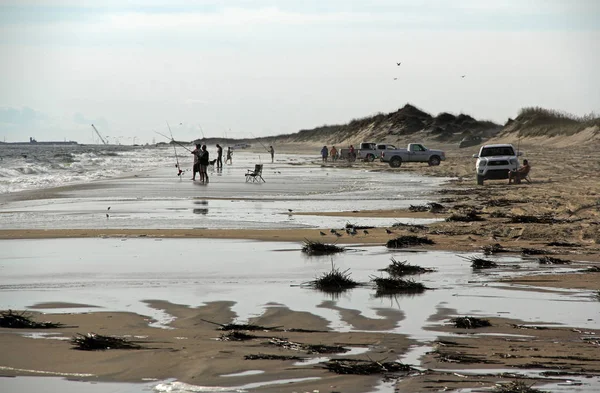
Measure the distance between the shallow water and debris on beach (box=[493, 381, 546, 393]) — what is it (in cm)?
113

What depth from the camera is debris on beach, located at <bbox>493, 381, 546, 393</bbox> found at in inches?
232

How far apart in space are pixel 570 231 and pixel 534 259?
362cm

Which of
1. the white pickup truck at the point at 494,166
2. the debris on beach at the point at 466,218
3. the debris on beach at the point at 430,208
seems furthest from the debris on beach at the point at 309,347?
the white pickup truck at the point at 494,166

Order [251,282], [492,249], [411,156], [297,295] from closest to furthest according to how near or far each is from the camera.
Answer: [297,295] → [251,282] → [492,249] → [411,156]

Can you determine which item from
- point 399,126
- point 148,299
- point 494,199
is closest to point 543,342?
point 148,299

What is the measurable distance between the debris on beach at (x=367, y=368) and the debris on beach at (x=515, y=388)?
842mm

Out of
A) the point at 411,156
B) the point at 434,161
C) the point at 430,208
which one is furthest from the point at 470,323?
the point at 411,156

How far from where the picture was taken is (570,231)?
52.7 feet

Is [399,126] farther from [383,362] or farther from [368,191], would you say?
[383,362]

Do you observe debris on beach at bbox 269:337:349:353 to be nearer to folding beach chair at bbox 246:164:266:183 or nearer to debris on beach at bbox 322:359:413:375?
debris on beach at bbox 322:359:413:375

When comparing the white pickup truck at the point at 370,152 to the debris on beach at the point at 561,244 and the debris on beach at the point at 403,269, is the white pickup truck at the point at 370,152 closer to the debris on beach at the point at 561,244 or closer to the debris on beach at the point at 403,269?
the debris on beach at the point at 561,244

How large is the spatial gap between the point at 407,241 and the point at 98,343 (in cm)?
818

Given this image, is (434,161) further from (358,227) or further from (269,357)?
(269,357)

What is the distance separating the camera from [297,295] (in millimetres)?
10180
